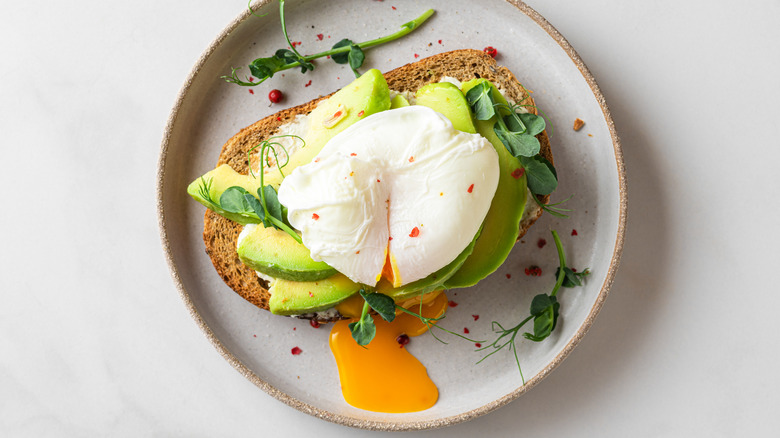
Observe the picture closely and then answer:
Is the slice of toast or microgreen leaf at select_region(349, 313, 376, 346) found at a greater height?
the slice of toast

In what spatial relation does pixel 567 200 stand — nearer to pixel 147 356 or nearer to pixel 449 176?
pixel 449 176

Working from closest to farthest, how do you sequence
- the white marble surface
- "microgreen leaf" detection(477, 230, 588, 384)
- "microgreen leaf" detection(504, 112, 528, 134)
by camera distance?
"microgreen leaf" detection(504, 112, 528, 134) < "microgreen leaf" detection(477, 230, 588, 384) < the white marble surface

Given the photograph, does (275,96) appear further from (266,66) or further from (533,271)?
(533,271)

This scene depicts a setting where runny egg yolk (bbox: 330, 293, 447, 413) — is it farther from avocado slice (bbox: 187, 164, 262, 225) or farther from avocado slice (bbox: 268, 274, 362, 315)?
avocado slice (bbox: 187, 164, 262, 225)

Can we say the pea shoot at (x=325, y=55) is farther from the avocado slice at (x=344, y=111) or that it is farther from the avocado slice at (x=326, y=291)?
the avocado slice at (x=326, y=291)

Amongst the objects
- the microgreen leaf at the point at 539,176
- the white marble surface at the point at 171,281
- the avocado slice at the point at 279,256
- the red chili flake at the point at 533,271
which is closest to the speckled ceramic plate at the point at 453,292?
the red chili flake at the point at 533,271

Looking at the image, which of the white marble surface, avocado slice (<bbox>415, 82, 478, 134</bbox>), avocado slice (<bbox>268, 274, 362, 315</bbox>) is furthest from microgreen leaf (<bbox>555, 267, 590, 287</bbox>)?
avocado slice (<bbox>268, 274, 362, 315</bbox>)

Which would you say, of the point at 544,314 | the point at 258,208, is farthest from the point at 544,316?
the point at 258,208

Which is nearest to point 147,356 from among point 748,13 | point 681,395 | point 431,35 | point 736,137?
point 431,35
